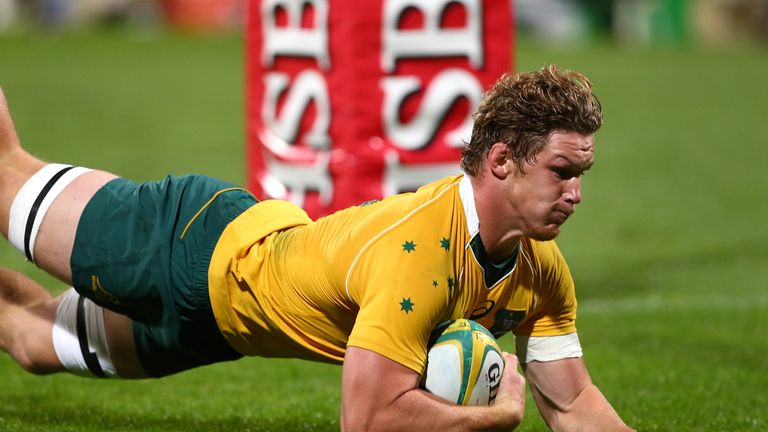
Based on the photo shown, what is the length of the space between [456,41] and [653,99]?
16.0 m

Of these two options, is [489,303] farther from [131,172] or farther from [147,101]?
[147,101]

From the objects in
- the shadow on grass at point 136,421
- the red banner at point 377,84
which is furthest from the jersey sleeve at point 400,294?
the red banner at point 377,84

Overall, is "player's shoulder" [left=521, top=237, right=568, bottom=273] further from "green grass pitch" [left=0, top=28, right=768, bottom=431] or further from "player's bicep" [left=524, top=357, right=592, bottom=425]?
"green grass pitch" [left=0, top=28, right=768, bottom=431]

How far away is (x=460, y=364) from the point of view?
4.30m

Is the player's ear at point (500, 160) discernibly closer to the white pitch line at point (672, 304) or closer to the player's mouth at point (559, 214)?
the player's mouth at point (559, 214)

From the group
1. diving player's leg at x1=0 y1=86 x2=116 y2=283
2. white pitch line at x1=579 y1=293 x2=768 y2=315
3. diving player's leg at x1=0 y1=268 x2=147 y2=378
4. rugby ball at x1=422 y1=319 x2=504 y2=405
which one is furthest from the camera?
white pitch line at x1=579 y1=293 x2=768 y2=315

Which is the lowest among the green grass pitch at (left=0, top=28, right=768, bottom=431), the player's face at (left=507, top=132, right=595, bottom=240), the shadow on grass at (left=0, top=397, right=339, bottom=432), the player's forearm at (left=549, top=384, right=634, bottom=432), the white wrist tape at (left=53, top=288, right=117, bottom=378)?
the green grass pitch at (left=0, top=28, right=768, bottom=431)

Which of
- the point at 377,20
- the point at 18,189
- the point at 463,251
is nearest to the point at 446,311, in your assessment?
the point at 463,251

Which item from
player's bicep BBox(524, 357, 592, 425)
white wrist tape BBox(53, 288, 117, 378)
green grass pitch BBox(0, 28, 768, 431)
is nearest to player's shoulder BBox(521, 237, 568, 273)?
player's bicep BBox(524, 357, 592, 425)

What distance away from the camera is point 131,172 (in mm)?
15500

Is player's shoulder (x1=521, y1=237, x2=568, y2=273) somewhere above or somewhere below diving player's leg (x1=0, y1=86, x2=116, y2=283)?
below

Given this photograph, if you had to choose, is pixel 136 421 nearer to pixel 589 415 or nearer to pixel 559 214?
pixel 589 415

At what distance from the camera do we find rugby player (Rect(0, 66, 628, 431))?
419 cm

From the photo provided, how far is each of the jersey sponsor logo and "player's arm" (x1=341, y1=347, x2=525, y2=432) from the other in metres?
0.62
